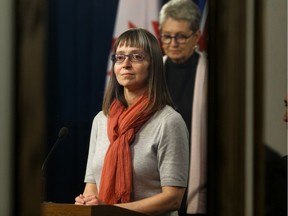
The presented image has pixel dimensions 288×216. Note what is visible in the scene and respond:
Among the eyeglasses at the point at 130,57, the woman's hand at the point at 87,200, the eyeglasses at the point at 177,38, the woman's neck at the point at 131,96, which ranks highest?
the eyeglasses at the point at 177,38

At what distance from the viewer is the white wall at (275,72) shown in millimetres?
2631

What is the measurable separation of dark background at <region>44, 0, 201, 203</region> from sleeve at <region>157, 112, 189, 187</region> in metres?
0.22

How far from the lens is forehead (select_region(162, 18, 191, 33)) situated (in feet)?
8.32

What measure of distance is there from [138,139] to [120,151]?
65mm

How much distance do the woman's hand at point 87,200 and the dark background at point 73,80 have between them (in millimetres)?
15

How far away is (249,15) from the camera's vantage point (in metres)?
2.57

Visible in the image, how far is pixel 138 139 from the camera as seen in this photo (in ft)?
8.14

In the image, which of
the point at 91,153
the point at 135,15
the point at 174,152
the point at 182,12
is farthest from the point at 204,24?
the point at 91,153

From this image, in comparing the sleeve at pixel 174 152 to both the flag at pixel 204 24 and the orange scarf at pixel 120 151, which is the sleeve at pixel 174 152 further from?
the flag at pixel 204 24

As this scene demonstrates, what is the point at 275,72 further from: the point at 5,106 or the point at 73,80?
the point at 5,106

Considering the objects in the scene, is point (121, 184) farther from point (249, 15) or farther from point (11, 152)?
point (249, 15)

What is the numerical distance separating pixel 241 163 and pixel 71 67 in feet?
1.93

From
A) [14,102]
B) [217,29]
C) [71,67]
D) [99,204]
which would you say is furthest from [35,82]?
[217,29]

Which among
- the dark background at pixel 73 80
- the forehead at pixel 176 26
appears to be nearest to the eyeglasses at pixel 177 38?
the forehead at pixel 176 26
